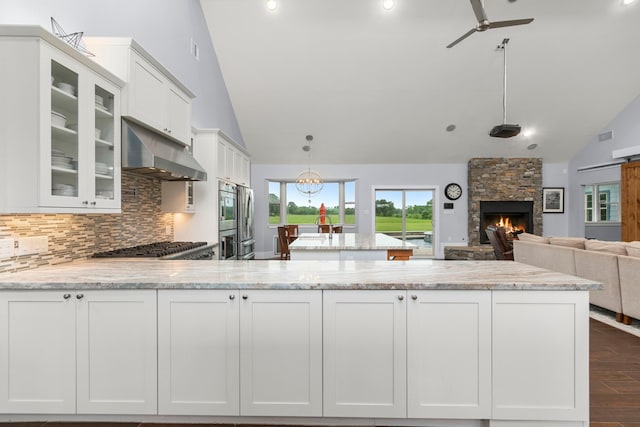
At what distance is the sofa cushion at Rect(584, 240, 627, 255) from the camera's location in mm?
3883

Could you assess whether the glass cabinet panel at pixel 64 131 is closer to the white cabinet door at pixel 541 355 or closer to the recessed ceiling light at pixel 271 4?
the white cabinet door at pixel 541 355

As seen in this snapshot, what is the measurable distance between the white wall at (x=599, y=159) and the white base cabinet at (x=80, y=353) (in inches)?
384

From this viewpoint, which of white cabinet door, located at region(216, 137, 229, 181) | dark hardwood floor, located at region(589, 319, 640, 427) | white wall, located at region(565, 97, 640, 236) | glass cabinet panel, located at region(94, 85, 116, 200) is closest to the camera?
dark hardwood floor, located at region(589, 319, 640, 427)

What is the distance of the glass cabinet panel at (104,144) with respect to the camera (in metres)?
2.52

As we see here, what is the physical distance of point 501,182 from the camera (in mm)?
8984

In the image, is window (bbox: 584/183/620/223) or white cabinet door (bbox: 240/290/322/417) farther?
window (bbox: 584/183/620/223)

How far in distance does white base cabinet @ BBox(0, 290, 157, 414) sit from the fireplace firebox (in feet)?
28.5

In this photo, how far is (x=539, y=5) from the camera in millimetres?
5723

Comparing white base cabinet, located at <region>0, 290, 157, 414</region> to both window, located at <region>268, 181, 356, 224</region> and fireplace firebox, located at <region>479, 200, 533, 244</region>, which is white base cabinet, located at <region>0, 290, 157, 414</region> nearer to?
window, located at <region>268, 181, 356, 224</region>

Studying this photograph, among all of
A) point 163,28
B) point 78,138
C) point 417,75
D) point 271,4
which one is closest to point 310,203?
point 417,75

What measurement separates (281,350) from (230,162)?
158 inches

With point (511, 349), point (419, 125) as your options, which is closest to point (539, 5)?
point (419, 125)

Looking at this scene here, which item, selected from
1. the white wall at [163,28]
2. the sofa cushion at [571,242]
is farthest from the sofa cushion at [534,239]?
the white wall at [163,28]

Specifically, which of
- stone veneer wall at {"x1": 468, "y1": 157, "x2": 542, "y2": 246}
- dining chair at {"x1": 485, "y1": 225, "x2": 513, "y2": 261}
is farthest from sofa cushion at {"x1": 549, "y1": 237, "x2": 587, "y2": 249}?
stone veneer wall at {"x1": 468, "y1": 157, "x2": 542, "y2": 246}
